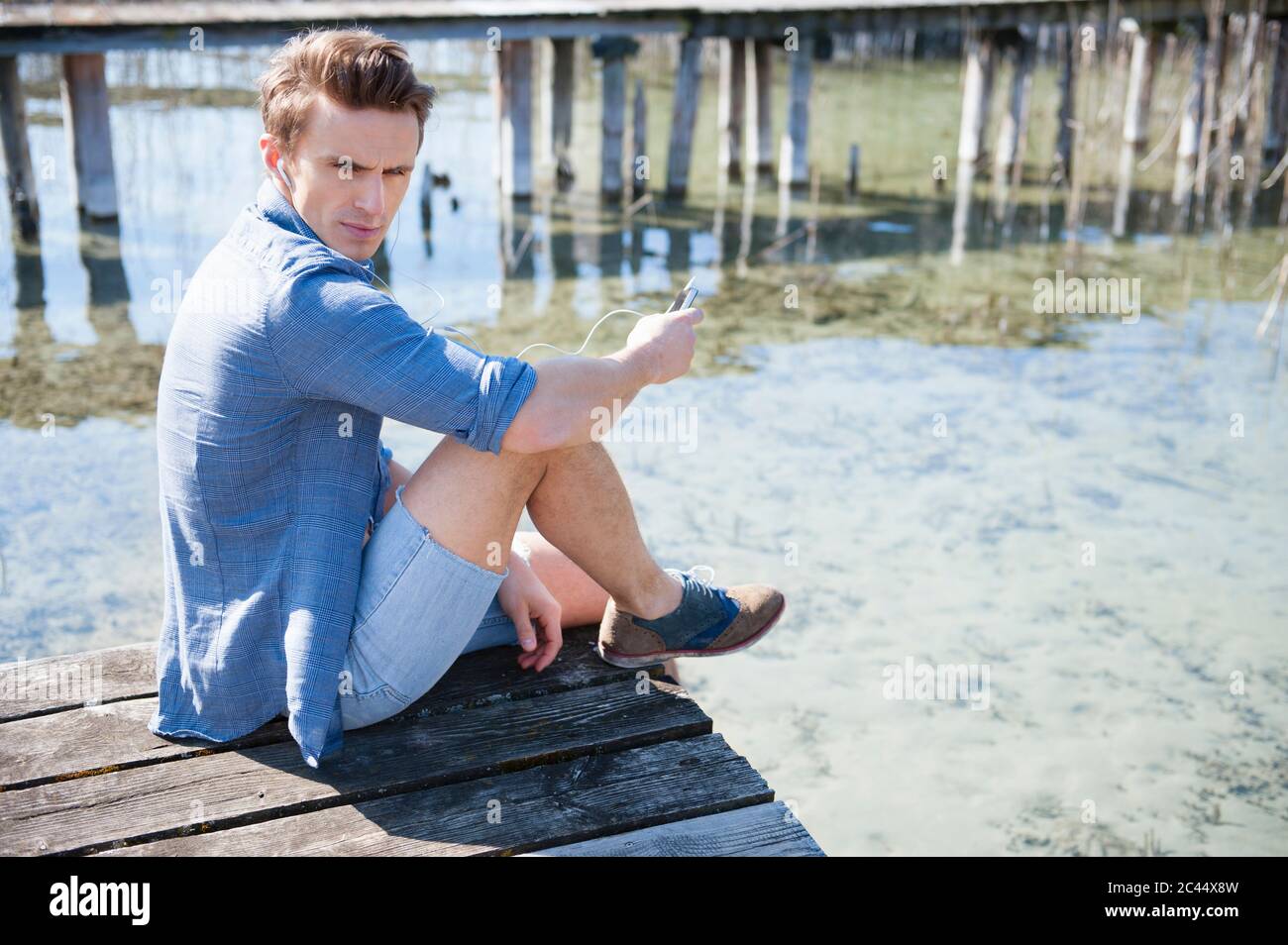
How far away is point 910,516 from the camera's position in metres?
5.73

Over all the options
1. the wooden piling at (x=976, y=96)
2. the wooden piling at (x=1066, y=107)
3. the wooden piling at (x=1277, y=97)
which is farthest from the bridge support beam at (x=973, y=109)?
the wooden piling at (x=1277, y=97)

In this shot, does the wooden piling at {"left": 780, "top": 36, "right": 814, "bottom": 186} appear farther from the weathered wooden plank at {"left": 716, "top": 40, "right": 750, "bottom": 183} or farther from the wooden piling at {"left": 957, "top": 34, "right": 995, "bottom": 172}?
the wooden piling at {"left": 957, "top": 34, "right": 995, "bottom": 172}

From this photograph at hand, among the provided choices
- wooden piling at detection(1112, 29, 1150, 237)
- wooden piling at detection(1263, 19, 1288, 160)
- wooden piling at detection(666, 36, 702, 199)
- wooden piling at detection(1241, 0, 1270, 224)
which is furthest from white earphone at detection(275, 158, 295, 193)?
wooden piling at detection(1263, 19, 1288, 160)

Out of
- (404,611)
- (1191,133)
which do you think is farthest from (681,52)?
(404,611)

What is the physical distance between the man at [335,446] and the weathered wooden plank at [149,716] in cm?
5

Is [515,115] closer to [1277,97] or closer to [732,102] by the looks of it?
[732,102]

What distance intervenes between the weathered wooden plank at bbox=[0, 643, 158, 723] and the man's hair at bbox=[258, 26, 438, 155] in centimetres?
134

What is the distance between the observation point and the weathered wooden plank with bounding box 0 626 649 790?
2730 mm

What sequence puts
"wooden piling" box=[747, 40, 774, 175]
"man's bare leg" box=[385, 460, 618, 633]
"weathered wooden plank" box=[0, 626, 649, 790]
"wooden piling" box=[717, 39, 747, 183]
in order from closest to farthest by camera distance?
"weathered wooden plank" box=[0, 626, 649, 790] < "man's bare leg" box=[385, 460, 618, 633] < "wooden piling" box=[747, 40, 774, 175] < "wooden piling" box=[717, 39, 747, 183]

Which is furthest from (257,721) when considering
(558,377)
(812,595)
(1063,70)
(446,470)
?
(1063,70)

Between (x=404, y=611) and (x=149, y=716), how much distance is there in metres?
0.73

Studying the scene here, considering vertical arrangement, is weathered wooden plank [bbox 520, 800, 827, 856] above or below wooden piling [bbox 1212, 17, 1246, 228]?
below

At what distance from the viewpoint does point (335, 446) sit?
8.55ft

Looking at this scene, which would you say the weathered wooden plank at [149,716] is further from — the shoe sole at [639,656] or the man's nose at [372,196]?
the man's nose at [372,196]
